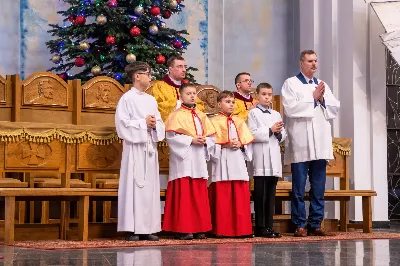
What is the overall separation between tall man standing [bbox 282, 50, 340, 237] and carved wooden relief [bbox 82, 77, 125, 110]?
230 centimetres

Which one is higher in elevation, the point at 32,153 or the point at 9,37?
the point at 9,37

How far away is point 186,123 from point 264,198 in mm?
1171

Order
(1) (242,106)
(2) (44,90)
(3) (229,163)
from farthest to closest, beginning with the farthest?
1. (2) (44,90)
2. (1) (242,106)
3. (3) (229,163)

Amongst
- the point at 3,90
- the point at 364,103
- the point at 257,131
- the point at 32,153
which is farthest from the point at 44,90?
the point at 364,103

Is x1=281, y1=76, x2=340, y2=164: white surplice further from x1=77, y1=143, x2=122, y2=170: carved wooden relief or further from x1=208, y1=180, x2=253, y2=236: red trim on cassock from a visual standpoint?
x1=77, y1=143, x2=122, y2=170: carved wooden relief

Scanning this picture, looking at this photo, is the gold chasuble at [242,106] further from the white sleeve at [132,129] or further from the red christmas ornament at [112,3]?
the red christmas ornament at [112,3]

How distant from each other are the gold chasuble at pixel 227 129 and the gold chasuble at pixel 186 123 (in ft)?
0.44

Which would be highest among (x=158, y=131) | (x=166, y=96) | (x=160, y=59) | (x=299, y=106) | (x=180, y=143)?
(x=160, y=59)

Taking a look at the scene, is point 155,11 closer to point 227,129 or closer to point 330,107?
point 227,129

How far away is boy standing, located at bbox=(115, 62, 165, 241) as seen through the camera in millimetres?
8430

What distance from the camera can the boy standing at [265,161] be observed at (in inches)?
354

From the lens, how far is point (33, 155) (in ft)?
27.8

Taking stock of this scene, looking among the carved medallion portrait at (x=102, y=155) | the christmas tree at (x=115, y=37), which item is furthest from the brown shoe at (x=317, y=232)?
the christmas tree at (x=115, y=37)

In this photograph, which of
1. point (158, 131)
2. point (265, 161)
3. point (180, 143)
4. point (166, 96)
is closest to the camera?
point (158, 131)
